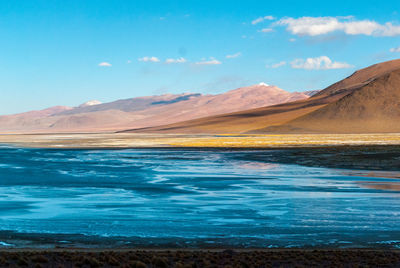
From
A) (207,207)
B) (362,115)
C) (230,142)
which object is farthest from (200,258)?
(362,115)

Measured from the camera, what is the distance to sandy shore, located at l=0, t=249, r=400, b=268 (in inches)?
459

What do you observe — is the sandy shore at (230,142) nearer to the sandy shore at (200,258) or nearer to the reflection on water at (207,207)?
the reflection on water at (207,207)

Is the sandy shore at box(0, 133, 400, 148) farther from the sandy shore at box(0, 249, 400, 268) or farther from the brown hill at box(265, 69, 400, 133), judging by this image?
the sandy shore at box(0, 249, 400, 268)

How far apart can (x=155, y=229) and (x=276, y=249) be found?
14.1 ft

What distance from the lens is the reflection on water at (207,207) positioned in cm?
1576

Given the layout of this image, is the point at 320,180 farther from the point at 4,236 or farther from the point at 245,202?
the point at 4,236

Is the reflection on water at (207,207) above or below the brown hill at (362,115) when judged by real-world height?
below

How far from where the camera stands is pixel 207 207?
71.5 ft

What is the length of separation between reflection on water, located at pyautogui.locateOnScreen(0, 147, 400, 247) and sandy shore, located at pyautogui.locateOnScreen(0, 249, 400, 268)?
1.54 metres

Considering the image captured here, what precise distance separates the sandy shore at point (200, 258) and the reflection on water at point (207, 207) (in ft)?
5.06

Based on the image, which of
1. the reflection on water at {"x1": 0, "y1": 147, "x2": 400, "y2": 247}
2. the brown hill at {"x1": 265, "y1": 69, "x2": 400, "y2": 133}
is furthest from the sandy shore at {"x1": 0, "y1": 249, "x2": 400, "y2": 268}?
the brown hill at {"x1": 265, "y1": 69, "x2": 400, "y2": 133}

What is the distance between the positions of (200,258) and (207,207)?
944 cm

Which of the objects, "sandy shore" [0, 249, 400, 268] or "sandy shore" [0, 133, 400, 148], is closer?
"sandy shore" [0, 249, 400, 268]

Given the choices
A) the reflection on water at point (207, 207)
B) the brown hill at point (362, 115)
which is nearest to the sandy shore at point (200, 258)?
the reflection on water at point (207, 207)
